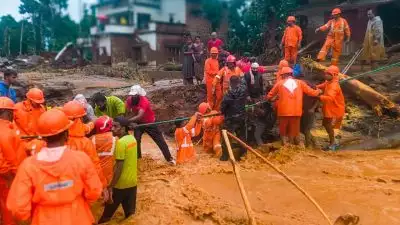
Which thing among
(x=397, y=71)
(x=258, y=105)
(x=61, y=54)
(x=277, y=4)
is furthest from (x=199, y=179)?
(x=61, y=54)

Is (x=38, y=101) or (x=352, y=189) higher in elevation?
(x=38, y=101)

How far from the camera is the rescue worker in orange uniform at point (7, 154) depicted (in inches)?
173

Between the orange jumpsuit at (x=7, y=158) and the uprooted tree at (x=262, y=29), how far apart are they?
1264 cm

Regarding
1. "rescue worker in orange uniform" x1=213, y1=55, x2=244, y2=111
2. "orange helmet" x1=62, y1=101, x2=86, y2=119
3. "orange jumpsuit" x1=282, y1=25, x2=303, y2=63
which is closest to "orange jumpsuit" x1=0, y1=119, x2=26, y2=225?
A: "orange helmet" x1=62, y1=101, x2=86, y2=119

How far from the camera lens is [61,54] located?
2575 cm

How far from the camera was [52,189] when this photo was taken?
10.3ft

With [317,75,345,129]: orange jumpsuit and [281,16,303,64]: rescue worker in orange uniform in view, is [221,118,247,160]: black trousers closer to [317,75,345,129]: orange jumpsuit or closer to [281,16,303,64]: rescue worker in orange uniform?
[317,75,345,129]: orange jumpsuit

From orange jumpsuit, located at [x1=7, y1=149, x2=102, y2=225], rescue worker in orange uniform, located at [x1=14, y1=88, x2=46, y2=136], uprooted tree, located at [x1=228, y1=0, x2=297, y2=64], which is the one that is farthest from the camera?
uprooted tree, located at [x1=228, y1=0, x2=297, y2=64]

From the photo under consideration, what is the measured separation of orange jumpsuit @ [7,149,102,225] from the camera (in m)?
3.08

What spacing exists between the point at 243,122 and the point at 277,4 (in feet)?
35.1

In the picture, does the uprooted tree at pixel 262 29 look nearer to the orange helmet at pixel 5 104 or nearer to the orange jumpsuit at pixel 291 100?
the orange jumpsuit at pixel 291 100

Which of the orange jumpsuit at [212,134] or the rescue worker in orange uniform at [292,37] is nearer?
the orange jumpsuit at [212,134]

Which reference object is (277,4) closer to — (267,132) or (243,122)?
(267,132)

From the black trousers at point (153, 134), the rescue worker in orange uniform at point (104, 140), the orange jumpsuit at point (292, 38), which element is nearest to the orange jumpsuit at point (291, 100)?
the black trousers at point (153, 134)
